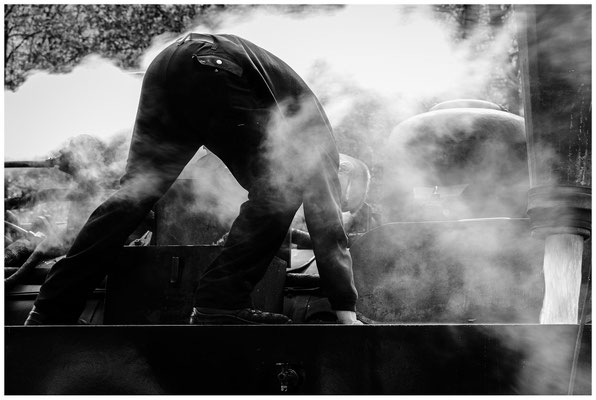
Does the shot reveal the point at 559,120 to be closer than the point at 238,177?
Yes

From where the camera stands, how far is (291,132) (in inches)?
106

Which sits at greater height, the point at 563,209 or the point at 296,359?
the point at 563,209

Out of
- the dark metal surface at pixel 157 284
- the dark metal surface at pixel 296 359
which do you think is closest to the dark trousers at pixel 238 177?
the dark metal surface at pixel 157 284

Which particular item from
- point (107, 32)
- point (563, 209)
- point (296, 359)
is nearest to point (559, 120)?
point (563, 209)

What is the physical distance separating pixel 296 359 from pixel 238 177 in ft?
3.10

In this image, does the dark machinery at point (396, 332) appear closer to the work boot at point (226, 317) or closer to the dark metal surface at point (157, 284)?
the dark metal surface at point (157, 284)

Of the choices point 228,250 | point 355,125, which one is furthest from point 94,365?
point 355,125

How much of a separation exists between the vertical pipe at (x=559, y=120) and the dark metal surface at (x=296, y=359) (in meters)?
0.41

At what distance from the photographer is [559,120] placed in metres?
2.20

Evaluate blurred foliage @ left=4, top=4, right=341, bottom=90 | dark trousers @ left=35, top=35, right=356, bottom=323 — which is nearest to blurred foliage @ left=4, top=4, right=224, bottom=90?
blurred foliage @ left=4, top=4, right=341, bottom=90

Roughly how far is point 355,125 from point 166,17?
9248 mm

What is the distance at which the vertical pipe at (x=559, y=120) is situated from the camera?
2115 millimetres

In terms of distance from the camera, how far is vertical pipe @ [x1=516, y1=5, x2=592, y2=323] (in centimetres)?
212

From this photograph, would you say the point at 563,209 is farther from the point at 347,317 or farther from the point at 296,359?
the point at 296,359
